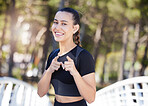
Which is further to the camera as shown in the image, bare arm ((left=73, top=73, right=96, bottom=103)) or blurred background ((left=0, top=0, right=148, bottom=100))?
blurred background ((left=0, top=0, right=148, bottom=100))

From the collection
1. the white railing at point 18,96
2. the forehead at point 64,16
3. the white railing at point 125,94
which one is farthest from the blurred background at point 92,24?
the forehead at point 64,16

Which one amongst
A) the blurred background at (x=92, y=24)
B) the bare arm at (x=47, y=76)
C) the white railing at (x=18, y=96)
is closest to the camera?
the bare arm at (x=47, y=76)

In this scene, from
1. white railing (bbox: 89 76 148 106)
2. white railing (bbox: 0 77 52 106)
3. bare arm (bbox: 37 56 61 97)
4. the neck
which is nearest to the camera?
bare arm (bbox: 37 56 61 97)

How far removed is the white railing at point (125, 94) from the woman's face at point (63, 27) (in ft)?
4.58

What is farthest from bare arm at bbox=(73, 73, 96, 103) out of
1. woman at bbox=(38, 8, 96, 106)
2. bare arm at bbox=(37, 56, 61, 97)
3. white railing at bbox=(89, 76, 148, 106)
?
white railing at bbox=(89, 76, 148, 106)

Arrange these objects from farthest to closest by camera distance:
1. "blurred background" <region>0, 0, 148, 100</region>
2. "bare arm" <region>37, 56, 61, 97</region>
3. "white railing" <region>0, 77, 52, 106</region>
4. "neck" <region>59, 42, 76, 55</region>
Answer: "blurred background" <region>0, 0, 148, 100</region>
"white railing" <region>0, 77, 52, 106</region>
"neck" <region>59, 42, 76, 55</region>
"bare arm" <region>37, 56, 61, 97</region>

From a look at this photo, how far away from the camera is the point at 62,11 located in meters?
2.15

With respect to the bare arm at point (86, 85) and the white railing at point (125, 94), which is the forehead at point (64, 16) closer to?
the bare arm at point (86, 85)

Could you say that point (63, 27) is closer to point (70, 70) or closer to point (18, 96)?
point (70, 70)

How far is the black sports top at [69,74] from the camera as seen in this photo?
1995 mm

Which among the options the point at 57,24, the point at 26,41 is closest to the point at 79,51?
the point at 57,24

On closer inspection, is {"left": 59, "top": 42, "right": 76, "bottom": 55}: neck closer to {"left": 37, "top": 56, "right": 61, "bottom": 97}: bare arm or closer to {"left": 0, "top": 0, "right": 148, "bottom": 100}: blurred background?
{"left": 37, "top": 56, "right": 61, "bottom": 97}: bare arm

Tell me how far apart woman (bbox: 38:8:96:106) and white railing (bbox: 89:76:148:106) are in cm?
126

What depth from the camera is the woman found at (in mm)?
1944
